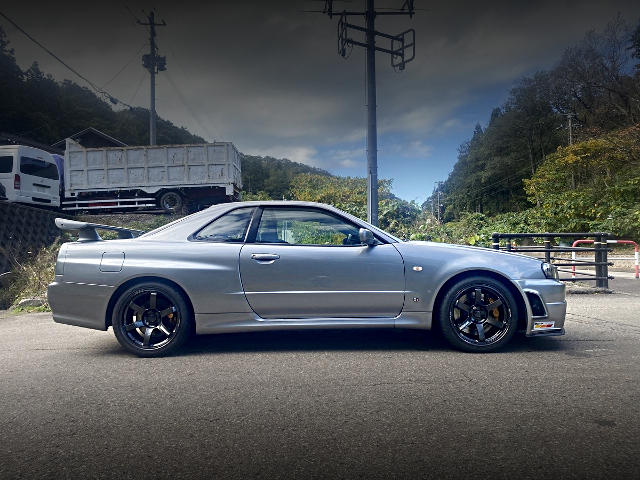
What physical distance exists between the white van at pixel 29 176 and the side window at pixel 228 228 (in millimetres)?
14451

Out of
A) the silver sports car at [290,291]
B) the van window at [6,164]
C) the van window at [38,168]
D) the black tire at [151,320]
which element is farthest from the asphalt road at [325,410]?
the van window at [38,168]

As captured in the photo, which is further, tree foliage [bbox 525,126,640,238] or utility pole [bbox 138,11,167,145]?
tree foliage [bbox 525,126,640,238]

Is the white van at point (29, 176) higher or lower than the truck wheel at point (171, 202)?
higher

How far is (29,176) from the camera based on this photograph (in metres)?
17.0

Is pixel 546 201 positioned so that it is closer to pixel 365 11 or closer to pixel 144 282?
pixel 365 11

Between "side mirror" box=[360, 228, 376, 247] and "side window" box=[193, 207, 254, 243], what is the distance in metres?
1.09

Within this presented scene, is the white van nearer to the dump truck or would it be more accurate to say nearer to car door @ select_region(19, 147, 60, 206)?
car door @ select_region(19, 147, 60, 206)

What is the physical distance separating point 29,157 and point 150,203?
4128 mm

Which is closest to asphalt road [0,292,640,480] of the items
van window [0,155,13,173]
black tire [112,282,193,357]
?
black tire [112,282,193,357]

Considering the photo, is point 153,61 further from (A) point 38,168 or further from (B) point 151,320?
(B) point 151,320

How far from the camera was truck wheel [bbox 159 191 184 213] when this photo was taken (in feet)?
59.4

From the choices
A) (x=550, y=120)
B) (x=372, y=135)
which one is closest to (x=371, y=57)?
(x=372, y=135)

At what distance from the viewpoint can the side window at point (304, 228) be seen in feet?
15.6

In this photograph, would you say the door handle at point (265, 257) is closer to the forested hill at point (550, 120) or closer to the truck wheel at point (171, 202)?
the truck wheel at point (171, 202)
